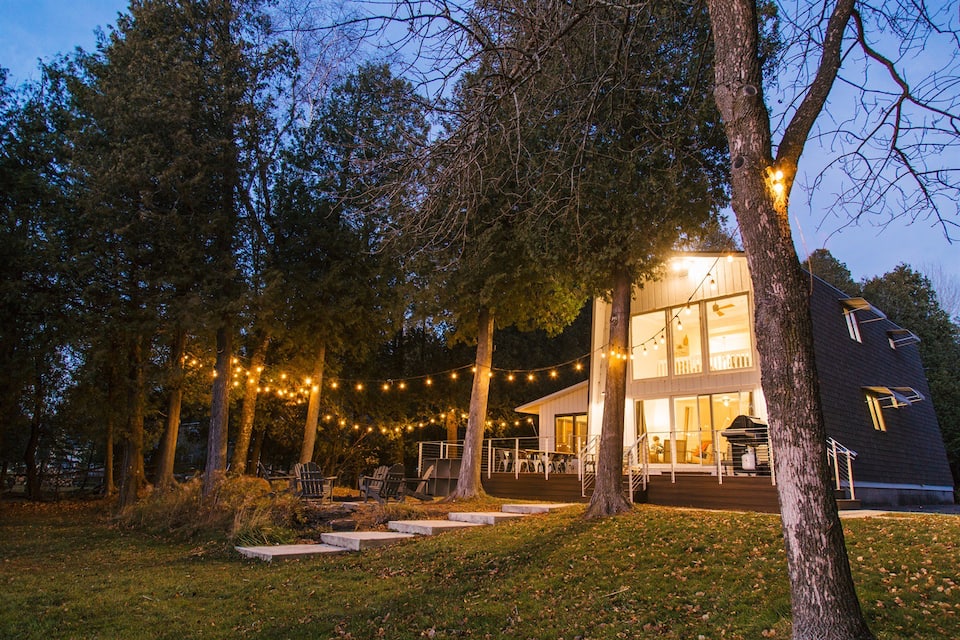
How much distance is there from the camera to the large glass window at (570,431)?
19312 millimetres

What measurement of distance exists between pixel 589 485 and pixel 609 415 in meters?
4.30

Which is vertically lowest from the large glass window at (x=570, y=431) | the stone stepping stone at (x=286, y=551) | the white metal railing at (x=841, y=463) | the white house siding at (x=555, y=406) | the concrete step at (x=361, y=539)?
the stone stepping stone at (x=286, y=551)

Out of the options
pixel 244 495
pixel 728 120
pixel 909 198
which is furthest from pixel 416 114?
pixel 244 495

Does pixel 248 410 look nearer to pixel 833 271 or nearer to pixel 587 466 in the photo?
pixel 587 466

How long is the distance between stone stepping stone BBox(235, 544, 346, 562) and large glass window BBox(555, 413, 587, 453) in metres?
11.8

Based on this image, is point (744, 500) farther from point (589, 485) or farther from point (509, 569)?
point (509, 569)

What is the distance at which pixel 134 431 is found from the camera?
602 inches

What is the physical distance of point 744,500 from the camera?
11.0 meters

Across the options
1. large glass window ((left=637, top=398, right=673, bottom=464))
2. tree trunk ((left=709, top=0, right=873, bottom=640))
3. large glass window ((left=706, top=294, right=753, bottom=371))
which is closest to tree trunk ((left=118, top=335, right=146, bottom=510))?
large glass window ((left=637, top=398, right=673, bottom=464))

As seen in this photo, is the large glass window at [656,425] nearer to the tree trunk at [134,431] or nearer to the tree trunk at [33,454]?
the tree trunk at [134,431]

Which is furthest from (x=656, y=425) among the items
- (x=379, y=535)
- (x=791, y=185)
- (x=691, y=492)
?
(x=791, y=185)

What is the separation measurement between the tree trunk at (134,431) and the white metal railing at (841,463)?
49.6ft

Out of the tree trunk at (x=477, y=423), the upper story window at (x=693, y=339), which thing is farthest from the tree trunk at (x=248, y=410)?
the upper story window at (x=693, y=339)

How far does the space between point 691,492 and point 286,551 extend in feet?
25.7
